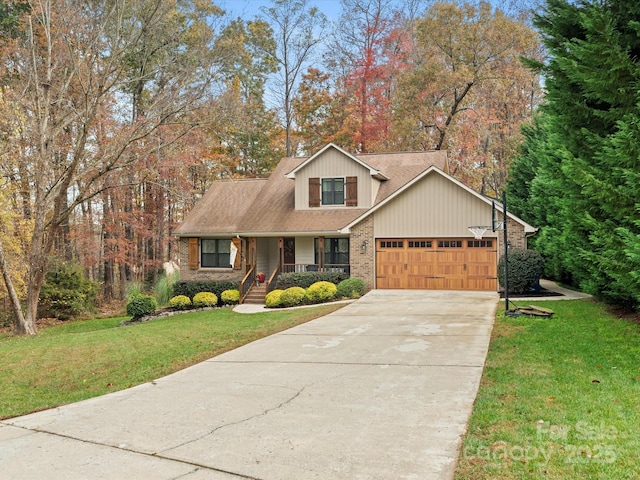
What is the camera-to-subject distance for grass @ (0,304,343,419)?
350 inches

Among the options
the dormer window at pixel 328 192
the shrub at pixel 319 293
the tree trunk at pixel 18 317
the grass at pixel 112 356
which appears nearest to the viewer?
the grass at pixel 112 356

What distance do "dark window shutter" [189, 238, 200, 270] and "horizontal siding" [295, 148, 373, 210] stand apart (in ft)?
16.1

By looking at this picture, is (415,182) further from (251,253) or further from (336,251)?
(251,253)

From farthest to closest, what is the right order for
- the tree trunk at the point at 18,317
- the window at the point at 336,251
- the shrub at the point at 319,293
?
1. the window at the point at 336,251
2. the shrub at the point at 319,293
3. the tree trunk at the point at 18,317

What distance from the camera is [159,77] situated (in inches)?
1243

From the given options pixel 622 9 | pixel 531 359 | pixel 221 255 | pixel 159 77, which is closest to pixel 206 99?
pixel 221 255

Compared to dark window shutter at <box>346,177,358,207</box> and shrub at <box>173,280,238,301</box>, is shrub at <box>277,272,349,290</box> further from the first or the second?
dark window shutter at <box>346,177,358,207</box>

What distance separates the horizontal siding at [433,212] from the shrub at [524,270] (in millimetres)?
1904

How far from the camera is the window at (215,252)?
79.2 feet

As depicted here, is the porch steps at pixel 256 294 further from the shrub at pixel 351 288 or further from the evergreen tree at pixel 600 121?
the evergreen tree at pixel 600 121

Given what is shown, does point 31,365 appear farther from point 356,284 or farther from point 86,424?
point 356,284

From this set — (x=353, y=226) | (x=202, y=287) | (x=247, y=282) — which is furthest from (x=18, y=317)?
(x=353, y=226)

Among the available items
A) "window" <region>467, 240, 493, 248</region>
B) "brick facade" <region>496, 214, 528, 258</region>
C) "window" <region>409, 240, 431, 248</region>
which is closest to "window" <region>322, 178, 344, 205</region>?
"window" <region>409, 240, 431, 248</region>

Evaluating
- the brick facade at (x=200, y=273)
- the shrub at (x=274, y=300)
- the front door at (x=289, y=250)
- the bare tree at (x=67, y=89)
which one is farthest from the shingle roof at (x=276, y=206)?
the bare tree at (x=67, y=89)
